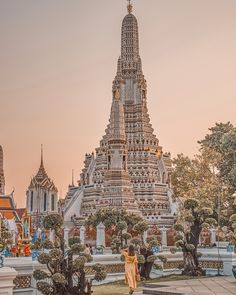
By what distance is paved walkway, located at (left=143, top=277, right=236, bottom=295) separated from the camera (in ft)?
46.2

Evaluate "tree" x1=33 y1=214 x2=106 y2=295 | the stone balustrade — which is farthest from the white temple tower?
"tree" x1=33 y1=214 x2=106 y2=295

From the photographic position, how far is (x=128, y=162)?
60.0 metres

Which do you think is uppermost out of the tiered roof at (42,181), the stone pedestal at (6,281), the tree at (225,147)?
the tiered roof at (42,181)

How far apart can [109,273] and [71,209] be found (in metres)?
40.8

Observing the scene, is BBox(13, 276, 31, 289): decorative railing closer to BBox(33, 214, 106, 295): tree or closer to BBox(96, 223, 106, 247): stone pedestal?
BBox(33, 214, 106, 295): tree

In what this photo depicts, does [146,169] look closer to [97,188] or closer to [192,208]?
[97,188]

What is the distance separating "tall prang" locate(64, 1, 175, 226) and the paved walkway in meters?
32.8

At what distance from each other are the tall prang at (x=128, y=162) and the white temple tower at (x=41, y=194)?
8143 mm

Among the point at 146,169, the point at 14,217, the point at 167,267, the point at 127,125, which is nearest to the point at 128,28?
the point at 127,125

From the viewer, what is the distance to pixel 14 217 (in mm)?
55750

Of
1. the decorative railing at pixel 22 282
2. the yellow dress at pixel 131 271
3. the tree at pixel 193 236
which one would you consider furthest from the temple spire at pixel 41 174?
the decorative railing at pixel 22 282

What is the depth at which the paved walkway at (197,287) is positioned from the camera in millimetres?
14094

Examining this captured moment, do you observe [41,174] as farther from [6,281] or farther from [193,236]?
[6,281]

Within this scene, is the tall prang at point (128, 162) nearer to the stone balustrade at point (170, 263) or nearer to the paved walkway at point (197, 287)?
the stone balustrade at point (170, 263)
